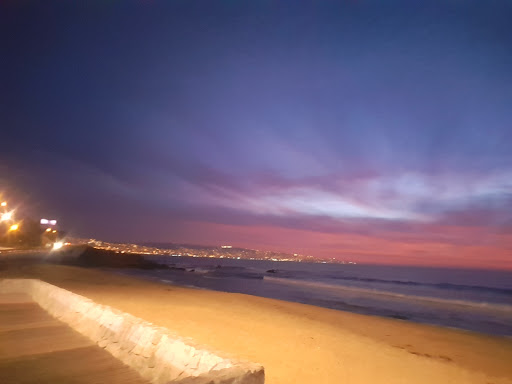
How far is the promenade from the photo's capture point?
12.2 ft

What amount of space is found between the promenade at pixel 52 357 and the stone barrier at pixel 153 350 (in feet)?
0.41

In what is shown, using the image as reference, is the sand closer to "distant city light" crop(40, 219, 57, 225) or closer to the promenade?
the promenade

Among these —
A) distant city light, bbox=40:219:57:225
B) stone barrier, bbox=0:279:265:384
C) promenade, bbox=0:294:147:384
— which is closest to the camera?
stone barrier, bbox=0:279:265:384

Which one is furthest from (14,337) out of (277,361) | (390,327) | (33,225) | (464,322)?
(33,225)

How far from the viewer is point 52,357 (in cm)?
430

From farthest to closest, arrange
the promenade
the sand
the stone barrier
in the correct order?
the sand
the promenade
the stone barrier

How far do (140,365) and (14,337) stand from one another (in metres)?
2.49

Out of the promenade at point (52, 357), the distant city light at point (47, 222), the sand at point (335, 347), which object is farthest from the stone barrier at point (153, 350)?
the distant city light at point (47, 222)

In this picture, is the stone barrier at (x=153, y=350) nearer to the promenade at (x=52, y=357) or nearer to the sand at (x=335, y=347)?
the promenade at (x=52, y=357)

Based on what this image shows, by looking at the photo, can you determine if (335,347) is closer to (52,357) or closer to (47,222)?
(52,357)

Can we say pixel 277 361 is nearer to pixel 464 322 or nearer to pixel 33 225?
pixel 464 322

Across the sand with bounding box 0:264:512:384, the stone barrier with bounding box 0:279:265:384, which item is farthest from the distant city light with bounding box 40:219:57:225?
the stone barrier with bounding box 0:279:265:384

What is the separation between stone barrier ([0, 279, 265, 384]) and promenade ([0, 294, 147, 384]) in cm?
12

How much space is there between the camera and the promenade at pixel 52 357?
3.73 meters
